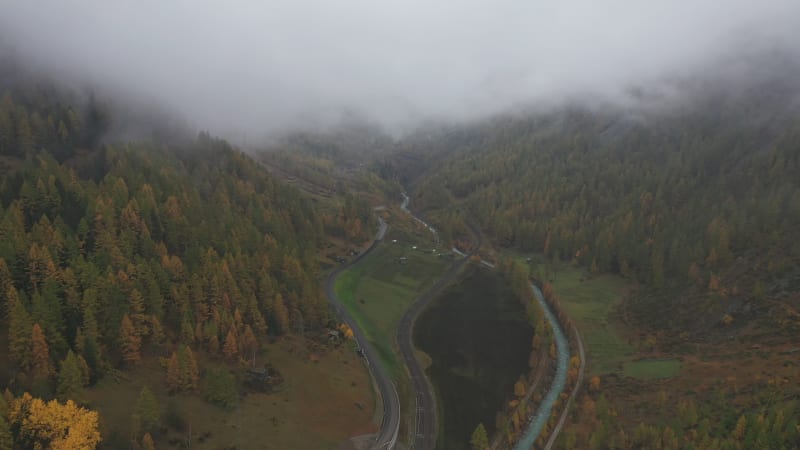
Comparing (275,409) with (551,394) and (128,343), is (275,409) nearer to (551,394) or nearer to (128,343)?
(128,343)

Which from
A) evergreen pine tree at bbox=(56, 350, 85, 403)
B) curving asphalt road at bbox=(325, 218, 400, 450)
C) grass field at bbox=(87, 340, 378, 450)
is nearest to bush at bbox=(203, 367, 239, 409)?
grass field at bbox=(87, 340, 378, 450)

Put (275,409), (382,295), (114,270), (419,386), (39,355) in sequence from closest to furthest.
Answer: (39,355) < (275,409) < (114,270) < (419,386) < (382,295)

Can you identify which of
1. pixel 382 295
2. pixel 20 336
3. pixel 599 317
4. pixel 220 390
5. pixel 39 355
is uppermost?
pixel 20 336

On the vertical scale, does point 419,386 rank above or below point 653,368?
below

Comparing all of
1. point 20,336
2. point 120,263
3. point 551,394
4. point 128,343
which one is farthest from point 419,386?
point 20,336

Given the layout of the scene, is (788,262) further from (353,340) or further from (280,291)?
(280,291)

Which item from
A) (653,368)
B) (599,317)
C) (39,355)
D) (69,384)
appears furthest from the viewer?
(599,317)

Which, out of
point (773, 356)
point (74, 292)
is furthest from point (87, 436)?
point (773, 356)
